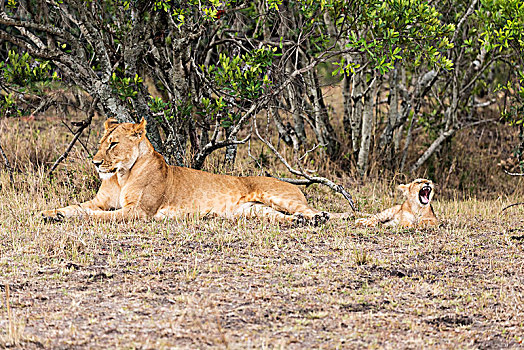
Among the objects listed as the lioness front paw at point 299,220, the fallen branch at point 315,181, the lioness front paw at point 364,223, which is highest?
the fallen branch at point 315,181

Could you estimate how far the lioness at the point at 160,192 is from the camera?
720cm

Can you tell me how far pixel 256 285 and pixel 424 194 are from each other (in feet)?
8.87

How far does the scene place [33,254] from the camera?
5859mm

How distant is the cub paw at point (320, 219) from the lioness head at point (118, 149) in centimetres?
213

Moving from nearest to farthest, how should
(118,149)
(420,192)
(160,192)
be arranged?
(420,192), (118,149), (160,192)

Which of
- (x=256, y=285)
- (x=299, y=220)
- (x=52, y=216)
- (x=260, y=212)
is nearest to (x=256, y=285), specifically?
(x=256, y=285)

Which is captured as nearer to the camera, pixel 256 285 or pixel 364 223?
pixel 256 285

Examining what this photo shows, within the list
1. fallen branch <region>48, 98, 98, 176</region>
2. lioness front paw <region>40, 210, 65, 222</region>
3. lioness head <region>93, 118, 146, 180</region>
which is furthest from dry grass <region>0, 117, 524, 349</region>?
fallen branch <region>48, 98, 98, 176</region>

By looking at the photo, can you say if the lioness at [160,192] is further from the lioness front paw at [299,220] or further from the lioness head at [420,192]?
the lioness head at [420,192]

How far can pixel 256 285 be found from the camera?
517 centimetres

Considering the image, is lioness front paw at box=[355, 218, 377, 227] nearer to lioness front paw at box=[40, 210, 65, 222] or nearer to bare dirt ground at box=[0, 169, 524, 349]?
bare dirt ground at box=[0, 169, 524, 349]

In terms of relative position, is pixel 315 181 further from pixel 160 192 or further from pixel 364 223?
pixel 160 192

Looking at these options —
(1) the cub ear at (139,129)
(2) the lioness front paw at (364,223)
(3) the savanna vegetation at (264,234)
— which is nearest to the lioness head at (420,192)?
(3) the savanna vegetation at (264,234)

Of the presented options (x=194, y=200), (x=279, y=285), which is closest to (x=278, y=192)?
(x=194, y=200)
